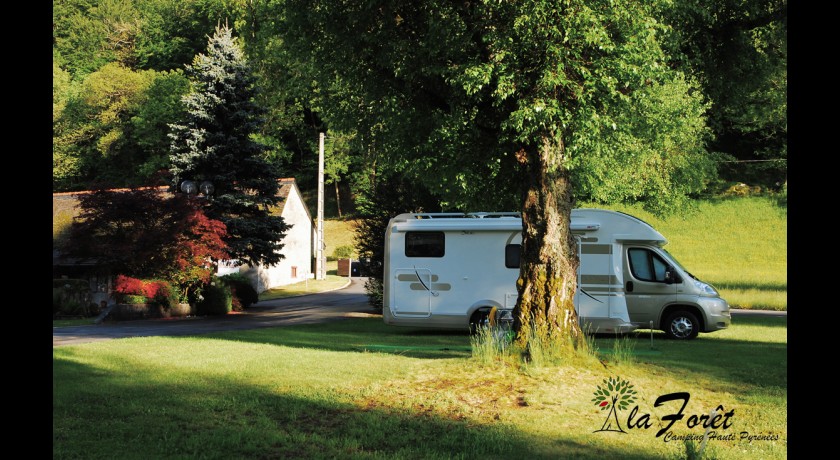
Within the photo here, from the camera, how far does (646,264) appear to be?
19406 millimetres

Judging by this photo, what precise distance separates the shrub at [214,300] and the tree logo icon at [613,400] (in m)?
20.9

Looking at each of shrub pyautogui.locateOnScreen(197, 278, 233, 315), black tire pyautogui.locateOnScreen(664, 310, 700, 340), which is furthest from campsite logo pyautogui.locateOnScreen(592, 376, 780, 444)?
shrub pyautogui.locateOnScreen(197, 278, 233, 315)

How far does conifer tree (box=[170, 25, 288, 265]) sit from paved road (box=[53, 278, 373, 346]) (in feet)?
11.3

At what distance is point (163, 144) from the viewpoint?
212ft

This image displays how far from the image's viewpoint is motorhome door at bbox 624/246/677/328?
19172mm

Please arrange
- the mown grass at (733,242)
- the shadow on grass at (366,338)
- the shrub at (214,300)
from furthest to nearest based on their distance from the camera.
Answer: the mown grass at (733,242) → the shrub at (214,300) → the shadow on grass at (366,338)

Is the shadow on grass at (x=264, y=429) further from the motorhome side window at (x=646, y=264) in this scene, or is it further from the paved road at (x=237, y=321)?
the motorhome side window at (x=646, y=264)

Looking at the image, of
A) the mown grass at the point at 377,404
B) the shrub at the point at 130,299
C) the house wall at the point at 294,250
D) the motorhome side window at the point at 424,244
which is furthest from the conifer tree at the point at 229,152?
the mown grass at the point at 377,404

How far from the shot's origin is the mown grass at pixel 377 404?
22.8 ft

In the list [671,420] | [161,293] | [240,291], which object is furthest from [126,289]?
[671,420]

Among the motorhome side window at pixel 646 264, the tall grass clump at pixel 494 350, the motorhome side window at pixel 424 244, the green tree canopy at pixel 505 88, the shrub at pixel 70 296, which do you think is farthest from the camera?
the shrub at pixel 70 296

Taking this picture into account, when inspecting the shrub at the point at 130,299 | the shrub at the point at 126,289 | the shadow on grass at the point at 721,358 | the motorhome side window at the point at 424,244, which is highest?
the motorhome side window at the point at 424,244

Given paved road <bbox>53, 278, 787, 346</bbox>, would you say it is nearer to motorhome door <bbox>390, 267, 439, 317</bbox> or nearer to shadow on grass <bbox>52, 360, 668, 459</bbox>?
motorhome door <bbox>390, 267, 439, 317</bbox>
